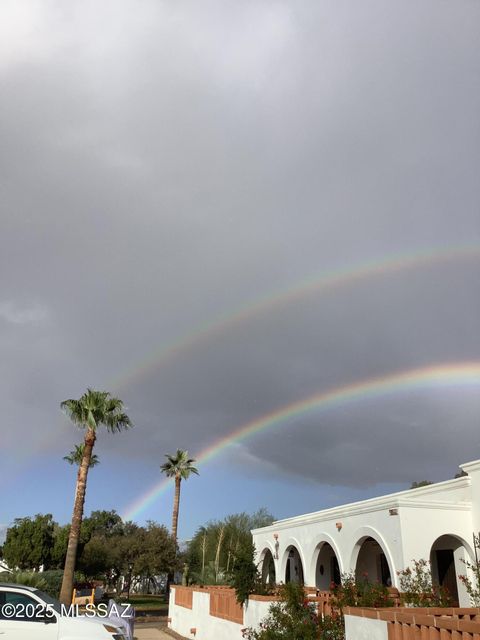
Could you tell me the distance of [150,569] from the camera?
4428 centimetres

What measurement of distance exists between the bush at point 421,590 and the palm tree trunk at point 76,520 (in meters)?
18.6

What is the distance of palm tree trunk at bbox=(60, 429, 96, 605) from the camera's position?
28375 mm

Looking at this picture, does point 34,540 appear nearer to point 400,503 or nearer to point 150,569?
point 150,569

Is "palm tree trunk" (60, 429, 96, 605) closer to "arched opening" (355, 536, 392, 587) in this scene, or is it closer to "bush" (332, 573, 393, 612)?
"arched opening" (355, 536, 392, 587)

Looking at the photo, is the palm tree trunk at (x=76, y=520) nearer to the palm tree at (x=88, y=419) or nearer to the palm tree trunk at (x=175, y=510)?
the palm tree at (x=88, y=419)

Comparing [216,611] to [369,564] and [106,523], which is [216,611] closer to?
[369,564]

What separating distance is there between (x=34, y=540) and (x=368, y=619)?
48.7 m

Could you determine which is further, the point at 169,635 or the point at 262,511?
the point at 262,511

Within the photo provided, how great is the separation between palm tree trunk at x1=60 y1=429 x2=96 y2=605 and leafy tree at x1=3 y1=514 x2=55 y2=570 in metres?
22.8

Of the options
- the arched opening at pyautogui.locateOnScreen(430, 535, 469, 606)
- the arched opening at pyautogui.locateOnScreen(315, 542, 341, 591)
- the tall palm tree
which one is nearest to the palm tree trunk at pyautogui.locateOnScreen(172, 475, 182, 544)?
the tall palm tree

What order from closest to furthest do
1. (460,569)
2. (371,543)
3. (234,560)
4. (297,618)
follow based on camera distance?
1. (297,618)
2. (234,560)
3. (460,569)
4. (371,543)

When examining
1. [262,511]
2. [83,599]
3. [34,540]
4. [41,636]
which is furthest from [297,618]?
[262,511]

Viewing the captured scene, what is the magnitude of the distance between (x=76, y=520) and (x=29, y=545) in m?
24.3

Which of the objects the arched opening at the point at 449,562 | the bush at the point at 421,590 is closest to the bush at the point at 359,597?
the bush at the point at 421,590
